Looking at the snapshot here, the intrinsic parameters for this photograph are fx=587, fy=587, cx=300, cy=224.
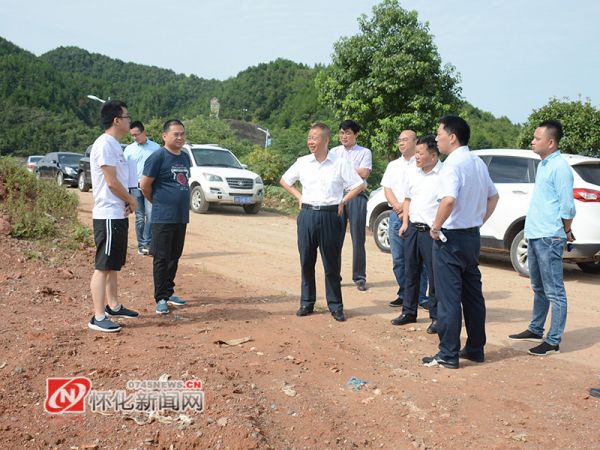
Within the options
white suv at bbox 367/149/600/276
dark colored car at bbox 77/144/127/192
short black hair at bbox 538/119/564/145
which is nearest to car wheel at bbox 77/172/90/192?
dark colored car at bbox 77/144/127/192

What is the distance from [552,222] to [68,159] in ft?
69.5

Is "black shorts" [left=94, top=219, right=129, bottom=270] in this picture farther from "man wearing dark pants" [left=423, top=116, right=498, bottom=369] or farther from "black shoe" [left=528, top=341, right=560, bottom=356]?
"black shoe" [left=528, top=341, right=560, bottom=356]

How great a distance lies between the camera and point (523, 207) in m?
9.13

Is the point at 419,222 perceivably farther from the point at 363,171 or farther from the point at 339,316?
the point at 363,171

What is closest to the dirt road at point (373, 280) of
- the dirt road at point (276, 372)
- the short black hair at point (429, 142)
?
the dirt road at point (276, 372)

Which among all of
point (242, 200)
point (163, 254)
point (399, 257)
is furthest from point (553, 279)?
point (242, 200)

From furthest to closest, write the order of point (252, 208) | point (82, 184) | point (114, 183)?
point (82, 184) → point (252, 208) → point (114, 183)

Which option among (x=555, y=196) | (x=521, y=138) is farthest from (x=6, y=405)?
(x=521, y=138)

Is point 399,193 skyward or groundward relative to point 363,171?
groundward

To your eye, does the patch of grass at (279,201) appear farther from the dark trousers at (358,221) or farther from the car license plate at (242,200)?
the dark trousers at (358,221)

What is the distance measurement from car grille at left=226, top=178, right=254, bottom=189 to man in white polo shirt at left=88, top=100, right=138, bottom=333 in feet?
31.5

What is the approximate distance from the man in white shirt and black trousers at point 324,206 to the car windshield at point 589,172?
4.09 meters

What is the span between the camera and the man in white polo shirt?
5.30m

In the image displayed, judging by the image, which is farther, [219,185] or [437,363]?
[219,185]
